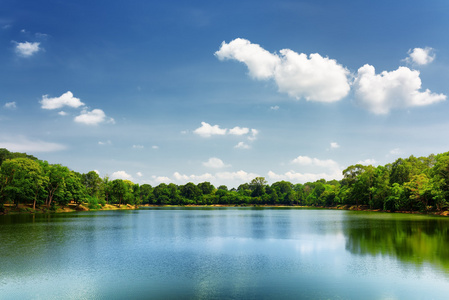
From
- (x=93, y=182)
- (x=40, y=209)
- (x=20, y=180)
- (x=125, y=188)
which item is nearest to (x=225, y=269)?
(x=20, y=180)

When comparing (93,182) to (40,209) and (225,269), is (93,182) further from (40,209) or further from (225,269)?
(225,269)

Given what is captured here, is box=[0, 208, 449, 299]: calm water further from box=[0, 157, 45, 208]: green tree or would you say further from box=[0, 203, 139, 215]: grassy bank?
box=[0, 203, 139, 215]: grassy bank

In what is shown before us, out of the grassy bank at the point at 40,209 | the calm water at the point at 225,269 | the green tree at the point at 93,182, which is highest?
the green tree at the point at 93,182

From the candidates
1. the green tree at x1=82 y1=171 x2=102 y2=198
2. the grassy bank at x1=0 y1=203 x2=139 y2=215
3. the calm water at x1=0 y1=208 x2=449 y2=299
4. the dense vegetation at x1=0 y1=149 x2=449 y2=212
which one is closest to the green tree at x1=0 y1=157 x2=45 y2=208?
the dense vegetation at x1=0 y1=149 x2=449 y2=212

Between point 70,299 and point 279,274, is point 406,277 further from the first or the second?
point 70,299

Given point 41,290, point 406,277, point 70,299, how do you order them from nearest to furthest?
1. point 70,299
2. point 41,290
3. point 406,277

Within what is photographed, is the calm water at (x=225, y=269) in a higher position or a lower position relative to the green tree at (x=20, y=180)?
lower

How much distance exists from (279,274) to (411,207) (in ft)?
324

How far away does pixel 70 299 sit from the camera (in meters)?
14.7

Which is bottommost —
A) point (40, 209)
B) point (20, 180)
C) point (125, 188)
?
point (40, 209)

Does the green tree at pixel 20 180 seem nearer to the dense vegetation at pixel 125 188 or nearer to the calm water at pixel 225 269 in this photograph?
the dense vegetation at pixel 125 188

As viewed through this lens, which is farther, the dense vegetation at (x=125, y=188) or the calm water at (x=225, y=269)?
the dense vegetation at (x=125, y=188)

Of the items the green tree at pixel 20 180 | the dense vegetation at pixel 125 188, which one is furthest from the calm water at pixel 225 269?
the dense vegetation at pixel 125 188

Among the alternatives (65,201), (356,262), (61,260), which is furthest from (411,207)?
(65,201)
